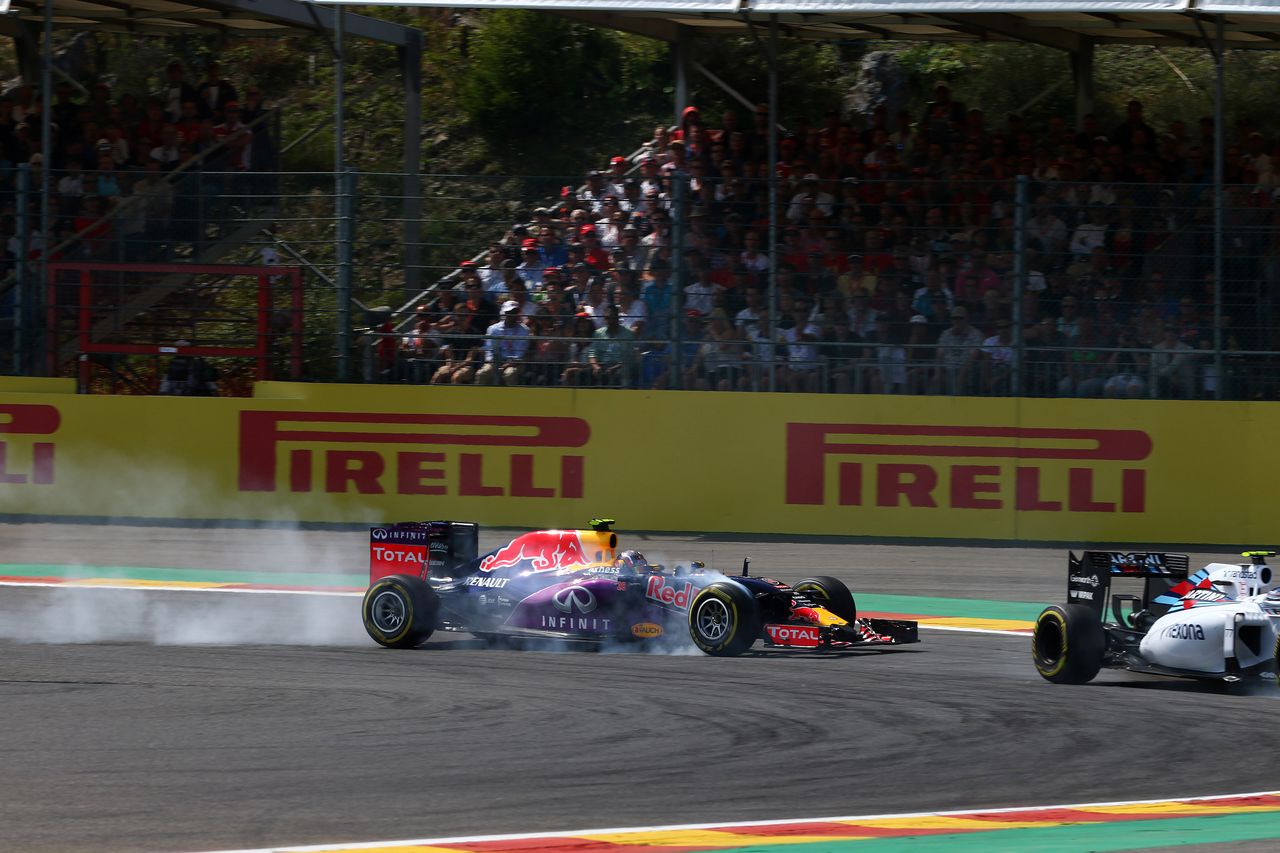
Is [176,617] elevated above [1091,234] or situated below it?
below

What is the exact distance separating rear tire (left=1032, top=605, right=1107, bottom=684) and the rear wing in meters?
0.25

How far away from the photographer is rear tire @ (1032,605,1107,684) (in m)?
9.23

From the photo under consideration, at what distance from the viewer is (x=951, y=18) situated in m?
17.5

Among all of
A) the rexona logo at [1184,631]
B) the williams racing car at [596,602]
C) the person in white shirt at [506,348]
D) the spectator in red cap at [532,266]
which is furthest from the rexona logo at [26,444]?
the rexona logo at [1184,631]

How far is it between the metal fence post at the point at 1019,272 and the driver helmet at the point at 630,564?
5.67 metres

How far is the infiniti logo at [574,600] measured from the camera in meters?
10.4

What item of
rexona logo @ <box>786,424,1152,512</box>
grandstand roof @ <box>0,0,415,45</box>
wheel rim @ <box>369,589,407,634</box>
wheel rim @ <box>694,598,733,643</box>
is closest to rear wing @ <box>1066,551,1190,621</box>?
wheel rim @ <box>694,598,733,643</box>

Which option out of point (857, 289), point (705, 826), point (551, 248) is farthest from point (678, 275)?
point (705, 826)

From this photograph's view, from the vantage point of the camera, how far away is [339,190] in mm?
16188

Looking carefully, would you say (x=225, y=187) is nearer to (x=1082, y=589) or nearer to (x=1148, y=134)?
(x=1148, y=134)

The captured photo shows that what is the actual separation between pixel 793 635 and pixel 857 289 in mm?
5768

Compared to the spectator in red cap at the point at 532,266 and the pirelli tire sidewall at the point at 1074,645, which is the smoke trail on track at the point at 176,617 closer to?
the spectator in red cap at the point at 532,266

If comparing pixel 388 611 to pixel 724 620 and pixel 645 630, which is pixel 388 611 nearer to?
pixel 645 630

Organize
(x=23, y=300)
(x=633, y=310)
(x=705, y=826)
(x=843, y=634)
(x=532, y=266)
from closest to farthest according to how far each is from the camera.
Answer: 1. (x=705, y=826)
2. (x=843, y=634)
3. (x=633, y=310)
4. (x=532, y=266)
5. (x=23, y=300)
